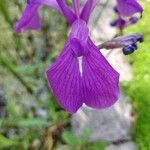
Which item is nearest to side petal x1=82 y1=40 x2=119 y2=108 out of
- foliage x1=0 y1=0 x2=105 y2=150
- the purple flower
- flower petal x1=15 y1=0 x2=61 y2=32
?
the purple flower

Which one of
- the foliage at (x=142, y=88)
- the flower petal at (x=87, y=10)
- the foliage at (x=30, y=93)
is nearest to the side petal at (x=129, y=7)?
the flower petal at (x=87, y=10)

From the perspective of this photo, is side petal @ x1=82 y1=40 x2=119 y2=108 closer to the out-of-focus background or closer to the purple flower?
the purple flower

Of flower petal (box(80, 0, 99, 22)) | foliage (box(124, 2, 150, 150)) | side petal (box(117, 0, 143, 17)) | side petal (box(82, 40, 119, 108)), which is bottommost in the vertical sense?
foliage (box(124, 2, 150, 150))

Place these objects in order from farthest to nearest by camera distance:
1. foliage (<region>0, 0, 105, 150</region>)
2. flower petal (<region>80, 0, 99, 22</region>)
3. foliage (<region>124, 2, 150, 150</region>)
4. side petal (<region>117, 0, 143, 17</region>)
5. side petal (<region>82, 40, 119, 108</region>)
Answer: foliage (<region>124, 2, 150, 150</region>) < foliage (<region>0, 0, 105, 150</region>) < side petal (<region>117, 0, 143, 17</region>) < flower petal (<region>80, 0, 99, 22</region>) < side petal (<region>82, 40, 119, 108</region>)

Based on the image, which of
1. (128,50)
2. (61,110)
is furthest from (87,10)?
(61,110)

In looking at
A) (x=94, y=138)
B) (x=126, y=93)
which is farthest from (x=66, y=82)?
(x=126, y=93)

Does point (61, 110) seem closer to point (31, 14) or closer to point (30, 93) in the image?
Answer: point (30, 93)

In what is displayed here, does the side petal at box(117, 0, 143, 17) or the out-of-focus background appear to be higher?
Answer: the side petal at box(117, 0, 143, 17)

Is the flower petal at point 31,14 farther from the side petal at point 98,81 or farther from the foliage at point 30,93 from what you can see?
the side petal at point 98,81
